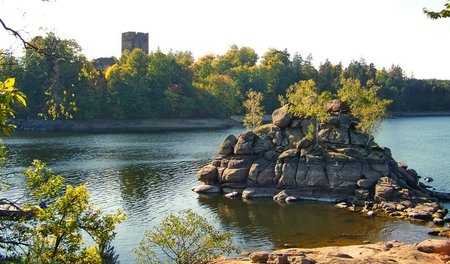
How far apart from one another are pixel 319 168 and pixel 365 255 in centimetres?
2353

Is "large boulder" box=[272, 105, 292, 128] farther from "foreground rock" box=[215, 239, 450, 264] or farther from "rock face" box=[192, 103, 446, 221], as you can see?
"foreground rock" box=[215, 239, 450, 264]

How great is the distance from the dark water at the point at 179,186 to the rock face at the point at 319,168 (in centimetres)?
303

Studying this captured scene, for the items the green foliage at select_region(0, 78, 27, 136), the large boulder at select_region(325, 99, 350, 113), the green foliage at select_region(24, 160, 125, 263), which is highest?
the green foliage at select_region(0, 78, 27, 136)

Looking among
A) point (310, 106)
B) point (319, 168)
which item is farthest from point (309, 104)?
point (319, 168)

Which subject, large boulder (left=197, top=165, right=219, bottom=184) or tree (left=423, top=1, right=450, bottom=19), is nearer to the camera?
tree (left=423, top=1, right=450, bottom=19)

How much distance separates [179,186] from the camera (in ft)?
212

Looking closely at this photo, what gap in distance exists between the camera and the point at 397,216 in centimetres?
5041

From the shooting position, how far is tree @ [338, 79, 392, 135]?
66.9 m

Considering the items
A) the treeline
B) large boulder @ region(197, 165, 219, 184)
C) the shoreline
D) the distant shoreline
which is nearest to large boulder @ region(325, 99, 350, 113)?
large boulder @ region(197, 165, 219, 184)

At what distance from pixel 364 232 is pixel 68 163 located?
5011 cm

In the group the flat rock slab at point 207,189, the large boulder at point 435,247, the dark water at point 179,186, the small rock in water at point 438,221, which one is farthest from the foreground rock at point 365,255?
the flat rock slab at point 207,189

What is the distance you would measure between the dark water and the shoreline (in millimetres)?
12257

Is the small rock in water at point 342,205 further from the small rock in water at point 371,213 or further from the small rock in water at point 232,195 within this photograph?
the small rock in water at point 232,195

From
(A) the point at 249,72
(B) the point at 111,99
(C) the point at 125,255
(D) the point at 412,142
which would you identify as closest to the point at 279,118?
(C) the point at 125,255
